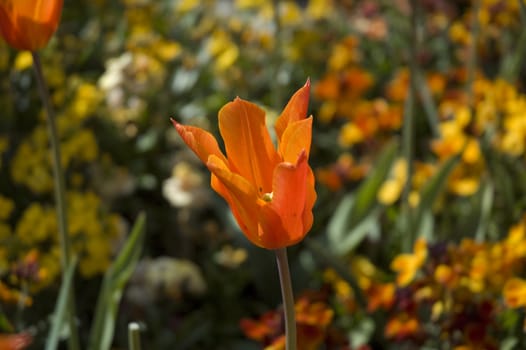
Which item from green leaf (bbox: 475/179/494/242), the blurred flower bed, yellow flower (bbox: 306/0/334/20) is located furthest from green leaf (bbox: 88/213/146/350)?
yellow flower (bbox: 306/0/334/20)

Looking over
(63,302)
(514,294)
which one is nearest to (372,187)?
(514,294)

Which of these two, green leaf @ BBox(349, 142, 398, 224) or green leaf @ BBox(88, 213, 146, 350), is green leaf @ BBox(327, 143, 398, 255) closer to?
green leaf @ BBox(349, 142, 398, 224)

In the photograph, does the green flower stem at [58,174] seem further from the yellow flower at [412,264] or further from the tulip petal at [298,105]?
the yellow flower at [412,264]

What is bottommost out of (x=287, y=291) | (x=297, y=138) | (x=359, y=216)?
(x=287, y=291)

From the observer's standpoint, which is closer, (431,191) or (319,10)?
(431,191)

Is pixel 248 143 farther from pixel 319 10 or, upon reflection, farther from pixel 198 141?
pixel 319 10

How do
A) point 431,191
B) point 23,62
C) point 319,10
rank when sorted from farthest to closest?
point 319,10
point 23,62
point 431,191
